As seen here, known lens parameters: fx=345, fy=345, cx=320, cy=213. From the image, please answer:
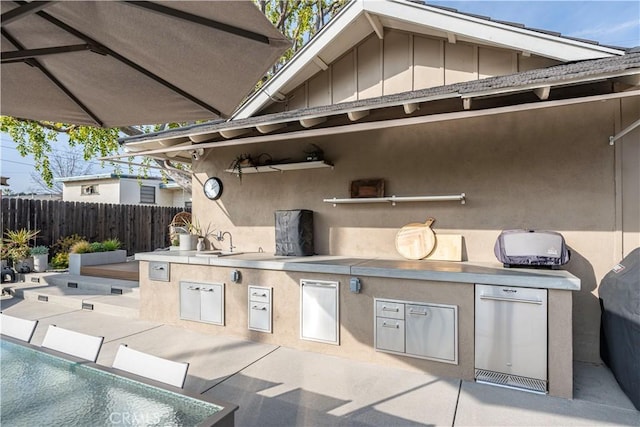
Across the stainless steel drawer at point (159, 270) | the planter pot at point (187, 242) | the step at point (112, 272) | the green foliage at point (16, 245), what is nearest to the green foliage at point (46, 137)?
the green foliage at point (16, 245)

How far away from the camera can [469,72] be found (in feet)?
14.3

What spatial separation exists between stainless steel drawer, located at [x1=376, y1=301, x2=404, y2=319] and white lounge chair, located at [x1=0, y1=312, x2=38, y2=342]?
2.92m

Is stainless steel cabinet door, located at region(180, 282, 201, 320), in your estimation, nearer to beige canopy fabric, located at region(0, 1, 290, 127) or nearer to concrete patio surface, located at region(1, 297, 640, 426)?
concrete patio surface, located at region(1, 297, 640, 426)

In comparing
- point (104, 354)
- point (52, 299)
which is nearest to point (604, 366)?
point (104, 354)

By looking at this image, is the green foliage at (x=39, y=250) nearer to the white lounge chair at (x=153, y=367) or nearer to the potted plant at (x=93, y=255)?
the potted plant at (x=93, y=255)

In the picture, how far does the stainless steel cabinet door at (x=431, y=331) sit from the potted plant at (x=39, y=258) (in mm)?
8925

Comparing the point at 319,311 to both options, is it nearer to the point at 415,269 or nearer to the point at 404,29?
the point at 415,269

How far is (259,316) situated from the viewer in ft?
14.4

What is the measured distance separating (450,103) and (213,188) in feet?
12.7

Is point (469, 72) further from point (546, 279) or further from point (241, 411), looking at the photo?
point (241, 411)

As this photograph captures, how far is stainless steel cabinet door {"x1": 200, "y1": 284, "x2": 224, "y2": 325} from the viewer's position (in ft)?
15.1

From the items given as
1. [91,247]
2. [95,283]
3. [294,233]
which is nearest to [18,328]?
[294,233]

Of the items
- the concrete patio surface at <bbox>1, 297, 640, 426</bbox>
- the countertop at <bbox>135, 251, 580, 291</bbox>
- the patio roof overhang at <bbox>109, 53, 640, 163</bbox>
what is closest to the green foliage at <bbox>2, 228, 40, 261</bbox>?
the patio roof overhang at <bbox>109, 53, 640, 163</bbox>

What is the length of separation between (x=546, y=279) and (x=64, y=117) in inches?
174
